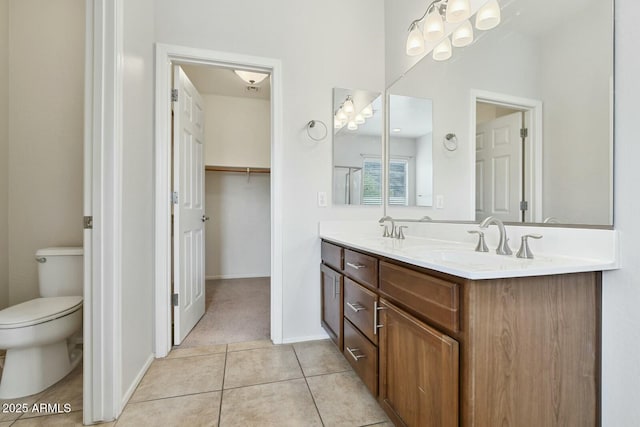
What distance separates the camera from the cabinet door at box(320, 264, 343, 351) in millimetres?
1761

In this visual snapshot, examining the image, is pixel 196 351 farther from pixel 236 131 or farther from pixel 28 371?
pixel 236 131

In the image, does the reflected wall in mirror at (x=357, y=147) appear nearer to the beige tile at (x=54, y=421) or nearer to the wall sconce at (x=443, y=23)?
the wall sconce at (x=443, y=23)

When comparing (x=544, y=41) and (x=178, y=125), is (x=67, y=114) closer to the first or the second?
(x=178, y=125)

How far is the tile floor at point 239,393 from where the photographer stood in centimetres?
→ 131

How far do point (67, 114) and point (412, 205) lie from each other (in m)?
2.55

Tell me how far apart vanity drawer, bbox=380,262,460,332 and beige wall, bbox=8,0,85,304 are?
2182mm

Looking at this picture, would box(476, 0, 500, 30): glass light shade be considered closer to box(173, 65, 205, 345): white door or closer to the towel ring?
the towel ring

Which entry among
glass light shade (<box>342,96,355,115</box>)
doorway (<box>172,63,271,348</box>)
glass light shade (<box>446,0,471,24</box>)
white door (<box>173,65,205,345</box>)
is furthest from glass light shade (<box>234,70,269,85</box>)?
glass light shade (<box>446,0,471,24</box>)

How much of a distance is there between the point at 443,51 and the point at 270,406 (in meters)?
2.19

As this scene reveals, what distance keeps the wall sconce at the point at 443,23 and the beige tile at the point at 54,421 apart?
2.69 meters

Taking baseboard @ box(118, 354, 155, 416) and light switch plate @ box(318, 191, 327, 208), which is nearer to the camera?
baseboard @ box(118, 354, 155, 416)

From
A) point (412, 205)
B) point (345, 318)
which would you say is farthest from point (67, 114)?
point (412, 205)

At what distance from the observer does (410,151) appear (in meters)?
2.07

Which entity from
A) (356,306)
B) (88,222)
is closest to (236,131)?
(88,222)
